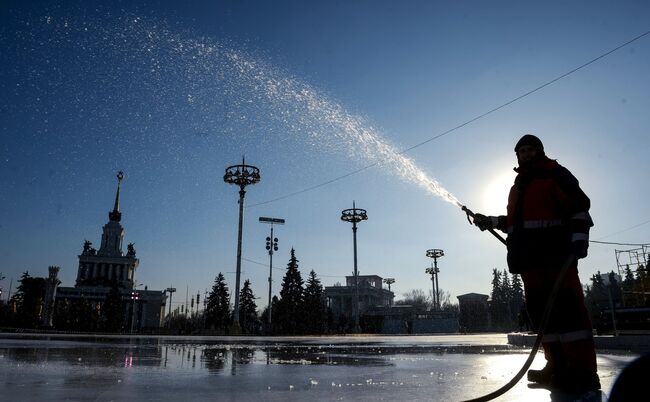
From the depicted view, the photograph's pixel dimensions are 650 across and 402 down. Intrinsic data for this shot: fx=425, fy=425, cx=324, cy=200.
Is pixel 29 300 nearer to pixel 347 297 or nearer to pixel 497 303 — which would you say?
pixel 347 297

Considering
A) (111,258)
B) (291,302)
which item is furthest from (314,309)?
(111,258)

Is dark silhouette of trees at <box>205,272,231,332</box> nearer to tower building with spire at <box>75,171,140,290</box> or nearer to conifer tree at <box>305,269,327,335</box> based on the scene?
conifer tree at <box>305,269,327,335</box>

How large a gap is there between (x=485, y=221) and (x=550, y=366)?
1497 mm

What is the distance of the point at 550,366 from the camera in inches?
138

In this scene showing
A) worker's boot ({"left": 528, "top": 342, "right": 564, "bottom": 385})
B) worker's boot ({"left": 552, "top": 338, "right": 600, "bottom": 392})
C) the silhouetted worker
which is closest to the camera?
worker's boot ({"left": 552, "top": 338, "right": 600, "bottom": 392})

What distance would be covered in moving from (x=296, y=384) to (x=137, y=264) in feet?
504

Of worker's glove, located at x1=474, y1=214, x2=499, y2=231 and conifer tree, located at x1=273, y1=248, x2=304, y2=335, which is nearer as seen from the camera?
worker's glove, located at x1=474, y1=214, x2=499, y2=231

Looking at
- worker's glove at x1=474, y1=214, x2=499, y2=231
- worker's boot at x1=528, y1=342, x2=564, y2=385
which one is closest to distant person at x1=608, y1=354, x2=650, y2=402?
worker's boot at x1=528, y1=342, x2=564, y2=385

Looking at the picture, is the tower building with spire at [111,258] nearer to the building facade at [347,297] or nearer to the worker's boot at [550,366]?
the building facade at [347,297]

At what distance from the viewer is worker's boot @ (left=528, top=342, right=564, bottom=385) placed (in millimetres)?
3418

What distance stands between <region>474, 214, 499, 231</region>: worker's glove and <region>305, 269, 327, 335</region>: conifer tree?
62096 millimetres

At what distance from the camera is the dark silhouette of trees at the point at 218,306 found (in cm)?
7588

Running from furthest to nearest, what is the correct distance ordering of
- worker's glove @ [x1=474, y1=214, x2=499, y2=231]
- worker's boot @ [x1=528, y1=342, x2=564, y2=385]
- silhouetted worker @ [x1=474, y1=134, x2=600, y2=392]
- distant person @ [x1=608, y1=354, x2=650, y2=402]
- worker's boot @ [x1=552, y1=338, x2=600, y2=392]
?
worker's glove @ [x1=474, y1=214, x2=499, y2=231], worker's boot @ [x1=528, y1=342, x2=564, y2=385], silhouetted worker @ [x1=474, y1=134, x2=600, y2=392], worker's boot @ [x1=552, y1=338, x2=600, y2=392], distant person @ [x1=608, y1=354, x2=650, y2=402]

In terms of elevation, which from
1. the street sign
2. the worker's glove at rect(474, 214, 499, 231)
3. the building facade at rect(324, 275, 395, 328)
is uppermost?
the street sign
